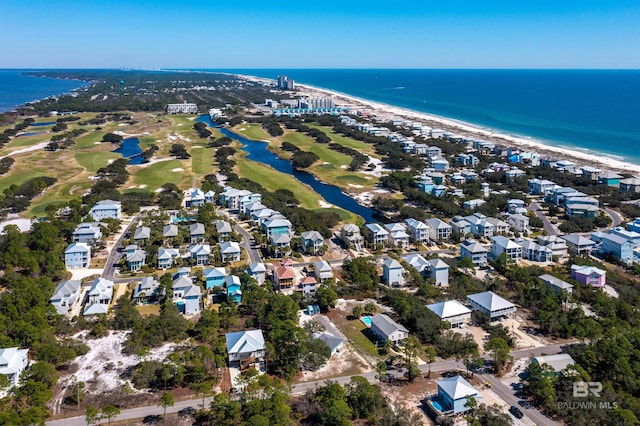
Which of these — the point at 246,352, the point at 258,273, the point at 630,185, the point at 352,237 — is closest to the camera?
the point at 246,352

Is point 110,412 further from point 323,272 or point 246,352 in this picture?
point 323,272

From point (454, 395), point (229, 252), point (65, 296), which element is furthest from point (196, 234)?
point (454, 395)

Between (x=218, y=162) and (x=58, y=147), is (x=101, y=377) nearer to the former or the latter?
(x=218, y=162)

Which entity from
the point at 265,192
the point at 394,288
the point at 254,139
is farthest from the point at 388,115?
the point at 394,288

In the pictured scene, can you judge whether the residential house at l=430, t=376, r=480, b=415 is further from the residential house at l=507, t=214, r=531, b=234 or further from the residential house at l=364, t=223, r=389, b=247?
the residential house at l=507, t=214, r=531, b=234

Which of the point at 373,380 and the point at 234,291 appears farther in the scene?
the point at 234,291

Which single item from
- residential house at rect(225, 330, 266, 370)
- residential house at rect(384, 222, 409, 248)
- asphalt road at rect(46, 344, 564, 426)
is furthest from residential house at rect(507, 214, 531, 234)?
residential house at rect(225, 330, 266, 370)

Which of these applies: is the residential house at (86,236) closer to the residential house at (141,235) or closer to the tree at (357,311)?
the residential house at (141,235)
